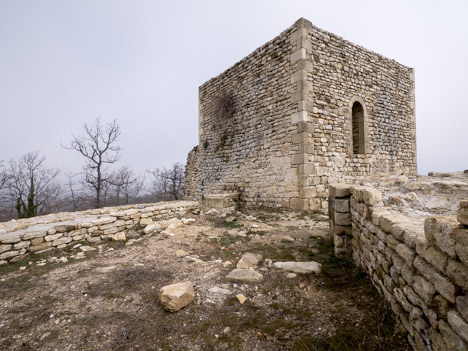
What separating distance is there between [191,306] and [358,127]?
795cm

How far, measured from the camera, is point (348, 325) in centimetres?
187

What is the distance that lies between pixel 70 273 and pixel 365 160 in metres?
8.55

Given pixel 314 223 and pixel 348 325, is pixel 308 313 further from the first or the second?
pixel 314 223

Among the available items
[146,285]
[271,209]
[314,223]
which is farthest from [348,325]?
[271,209]

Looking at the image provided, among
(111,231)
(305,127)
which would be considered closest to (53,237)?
(111,231)

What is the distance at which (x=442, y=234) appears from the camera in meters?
1.18

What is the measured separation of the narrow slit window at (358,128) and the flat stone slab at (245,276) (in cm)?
666

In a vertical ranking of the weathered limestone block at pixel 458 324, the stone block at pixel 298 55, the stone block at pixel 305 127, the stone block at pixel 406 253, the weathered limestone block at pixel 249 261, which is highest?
the stone block at pixel 298 55

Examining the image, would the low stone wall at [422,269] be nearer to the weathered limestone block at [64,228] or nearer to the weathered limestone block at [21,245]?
the weathered limestone block at [64,228]

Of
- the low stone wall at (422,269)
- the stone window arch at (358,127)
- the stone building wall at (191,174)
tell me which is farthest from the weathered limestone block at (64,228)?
the stone building wall at (191,174)

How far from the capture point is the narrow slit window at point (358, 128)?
7.50 meters

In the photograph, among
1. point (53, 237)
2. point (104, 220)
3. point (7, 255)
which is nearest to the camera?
point (7, 255)

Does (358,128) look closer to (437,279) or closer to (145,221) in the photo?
(437,279)

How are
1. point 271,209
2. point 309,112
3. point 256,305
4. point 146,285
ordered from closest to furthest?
point 256,305 < point 146,285 < point 309,112 < point 271,209
